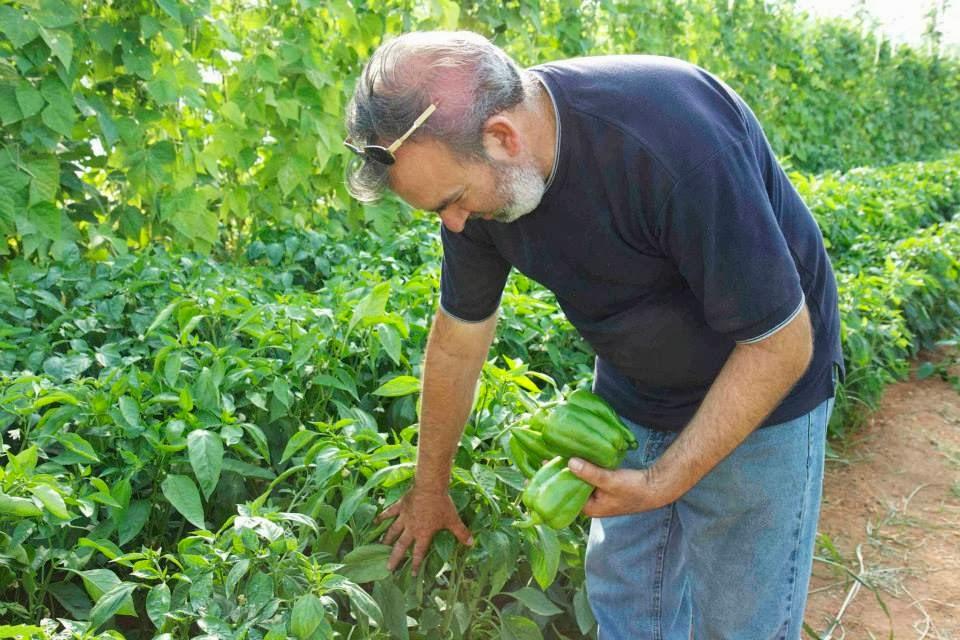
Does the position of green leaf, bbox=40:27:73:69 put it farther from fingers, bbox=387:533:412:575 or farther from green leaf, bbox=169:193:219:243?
fingers, bbox=387:533:412:575

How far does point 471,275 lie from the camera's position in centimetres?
210

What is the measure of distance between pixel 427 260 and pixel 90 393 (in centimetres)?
179

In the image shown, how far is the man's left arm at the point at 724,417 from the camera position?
1.71m

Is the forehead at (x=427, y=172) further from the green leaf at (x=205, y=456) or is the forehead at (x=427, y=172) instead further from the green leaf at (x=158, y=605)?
the green leaf at (x=158, y=605)

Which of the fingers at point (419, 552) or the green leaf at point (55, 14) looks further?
the green leaf at point (55, 14)

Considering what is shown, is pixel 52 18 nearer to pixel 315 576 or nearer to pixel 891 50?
pixel 315 576

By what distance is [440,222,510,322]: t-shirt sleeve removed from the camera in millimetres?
2053

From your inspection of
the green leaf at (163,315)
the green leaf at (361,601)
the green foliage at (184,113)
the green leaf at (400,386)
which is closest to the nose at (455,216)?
the green leaf at (400,386)

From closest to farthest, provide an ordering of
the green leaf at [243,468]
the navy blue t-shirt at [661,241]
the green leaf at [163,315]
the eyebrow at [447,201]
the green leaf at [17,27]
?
the navy blue t-shirt at [661,241] < the eyebrow at [447,201] < the green leaf at [243,468] < the green leaf at [163,315] < the green leaf at [17,27]

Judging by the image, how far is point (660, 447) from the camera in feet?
7.29

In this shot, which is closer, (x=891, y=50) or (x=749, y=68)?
(x=749, y=68)

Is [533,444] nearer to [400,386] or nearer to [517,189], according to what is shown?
[400,386]

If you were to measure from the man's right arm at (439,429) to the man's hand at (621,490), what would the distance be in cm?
30

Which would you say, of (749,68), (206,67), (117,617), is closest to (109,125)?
(206,67)
